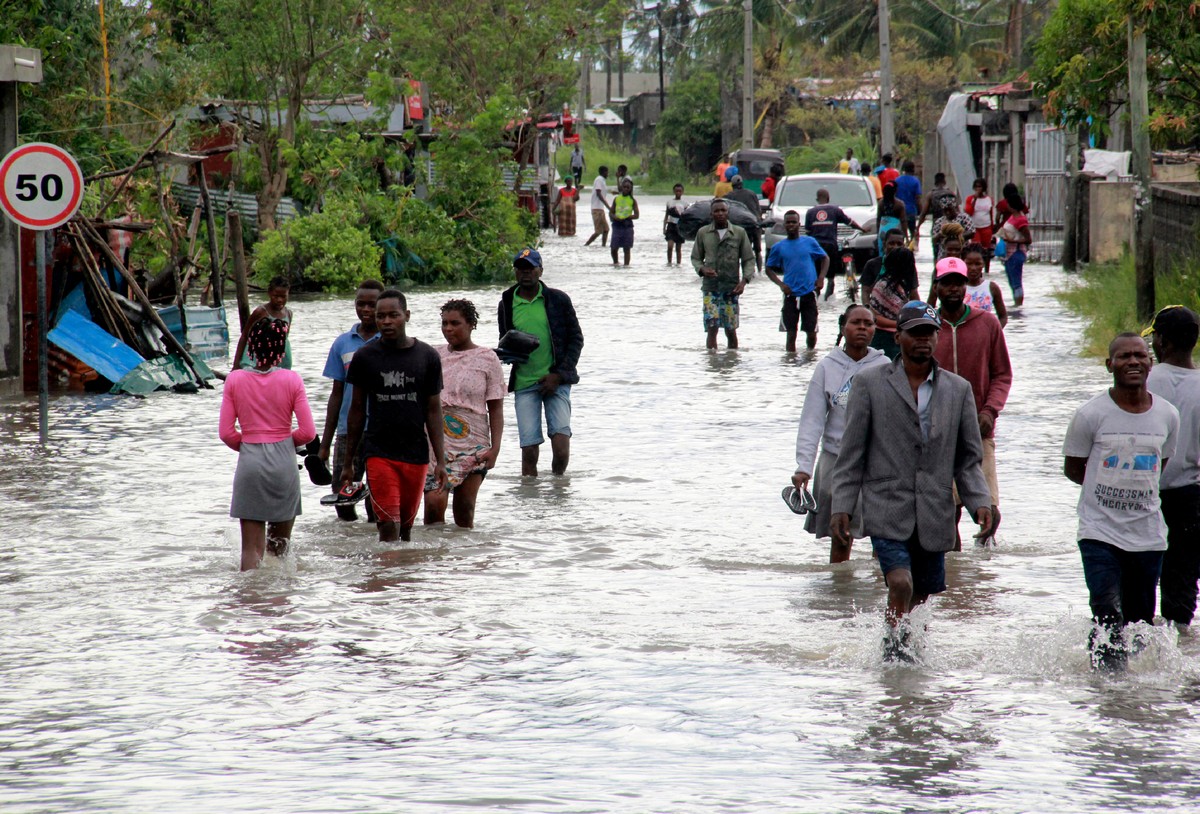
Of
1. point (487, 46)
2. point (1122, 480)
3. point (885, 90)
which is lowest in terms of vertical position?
point (1122, 480)

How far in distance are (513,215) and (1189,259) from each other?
1680cm

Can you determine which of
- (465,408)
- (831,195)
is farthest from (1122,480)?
(831,195)

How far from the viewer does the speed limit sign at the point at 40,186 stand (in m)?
13.2

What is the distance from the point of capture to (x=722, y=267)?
18.7 metres

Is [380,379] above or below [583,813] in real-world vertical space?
above

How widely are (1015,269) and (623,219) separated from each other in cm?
1090

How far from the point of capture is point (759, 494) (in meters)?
11.1

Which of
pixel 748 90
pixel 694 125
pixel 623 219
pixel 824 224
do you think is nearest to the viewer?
pixel 824 224

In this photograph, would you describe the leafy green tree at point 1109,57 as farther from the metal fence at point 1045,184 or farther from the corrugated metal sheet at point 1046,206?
the metal fence at point 1045,184

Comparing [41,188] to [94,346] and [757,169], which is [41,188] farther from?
[757,169]

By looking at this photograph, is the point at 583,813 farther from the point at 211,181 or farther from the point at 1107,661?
the point at 211,181

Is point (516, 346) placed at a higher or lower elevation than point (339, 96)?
lower

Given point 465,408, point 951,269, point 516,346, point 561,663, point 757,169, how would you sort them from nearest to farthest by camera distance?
point 561,663
point 951,269
point 465,408
point 516,346
point 757,169

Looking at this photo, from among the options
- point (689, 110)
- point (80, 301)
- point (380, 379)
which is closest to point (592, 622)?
point (380, 379)
